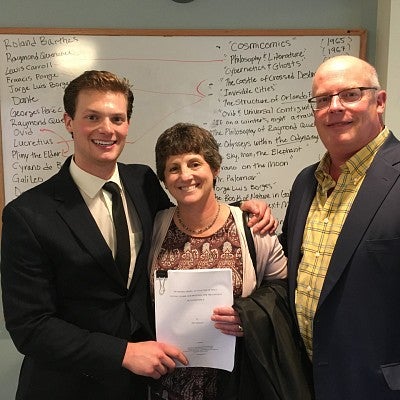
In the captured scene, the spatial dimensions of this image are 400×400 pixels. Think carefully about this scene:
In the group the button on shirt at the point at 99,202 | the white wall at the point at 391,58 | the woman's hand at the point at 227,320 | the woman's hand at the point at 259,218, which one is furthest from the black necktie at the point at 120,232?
the white wall at the point at 391,58

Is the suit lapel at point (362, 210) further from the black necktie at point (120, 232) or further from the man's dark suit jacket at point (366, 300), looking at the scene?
the black necktie at point (120, 232)

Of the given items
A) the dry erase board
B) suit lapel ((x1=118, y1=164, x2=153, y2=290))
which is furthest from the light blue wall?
suit lapel ((x1=118, y1=164, x2=153, y2=290))

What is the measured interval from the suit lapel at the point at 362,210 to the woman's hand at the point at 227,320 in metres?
0.26

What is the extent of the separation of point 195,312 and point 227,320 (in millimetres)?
102

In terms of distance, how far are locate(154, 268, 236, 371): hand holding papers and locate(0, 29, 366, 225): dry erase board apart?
106cm

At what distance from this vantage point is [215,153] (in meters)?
1.44

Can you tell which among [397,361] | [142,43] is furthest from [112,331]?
[142,43]

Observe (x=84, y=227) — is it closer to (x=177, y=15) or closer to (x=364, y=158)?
(x=364, y=158)

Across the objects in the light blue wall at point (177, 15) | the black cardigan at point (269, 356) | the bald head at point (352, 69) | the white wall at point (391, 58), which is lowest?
the black cardigan at point (269, 356)

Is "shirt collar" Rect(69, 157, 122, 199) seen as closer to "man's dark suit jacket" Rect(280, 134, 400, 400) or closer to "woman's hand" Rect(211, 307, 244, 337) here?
"woman's hand" Rect(211, 307, 244, 337)

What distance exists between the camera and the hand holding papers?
1.31m

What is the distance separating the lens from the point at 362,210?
1.21 m

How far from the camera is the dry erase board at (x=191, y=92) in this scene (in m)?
2.16

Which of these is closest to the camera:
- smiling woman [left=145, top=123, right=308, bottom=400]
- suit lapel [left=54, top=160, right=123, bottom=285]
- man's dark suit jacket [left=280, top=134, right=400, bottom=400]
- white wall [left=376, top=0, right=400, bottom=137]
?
man's dark suit jacket [left=280, top=134, right=400, bottom=400]
